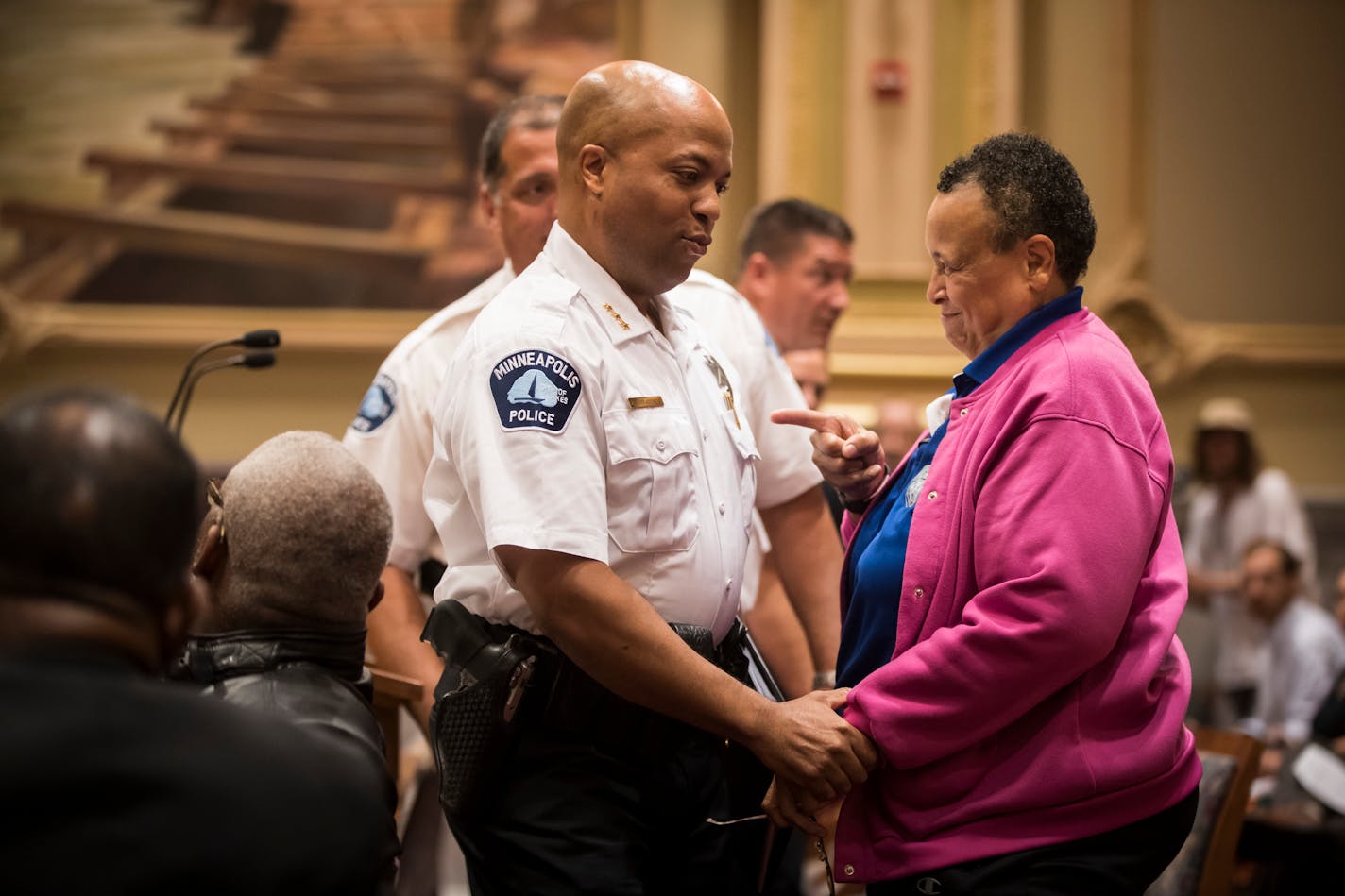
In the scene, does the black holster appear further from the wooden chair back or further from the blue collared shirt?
the wooden chair back

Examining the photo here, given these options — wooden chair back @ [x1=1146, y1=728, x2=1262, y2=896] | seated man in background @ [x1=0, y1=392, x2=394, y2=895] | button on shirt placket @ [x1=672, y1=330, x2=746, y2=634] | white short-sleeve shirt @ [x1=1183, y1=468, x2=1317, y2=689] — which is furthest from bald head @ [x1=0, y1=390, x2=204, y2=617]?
white short-sleeve shirt @ [x1=1183, y1=468, x2=1317, y2=689]

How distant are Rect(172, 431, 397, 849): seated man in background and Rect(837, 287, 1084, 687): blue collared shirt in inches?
26.8

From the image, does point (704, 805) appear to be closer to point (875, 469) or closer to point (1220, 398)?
point (875, 469)

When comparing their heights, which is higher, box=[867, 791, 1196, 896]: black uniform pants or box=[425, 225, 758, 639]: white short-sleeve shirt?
box=[425, 225, 758, 639]: white short-sleeve shirt

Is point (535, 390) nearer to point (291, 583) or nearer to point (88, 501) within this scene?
point (291, 583)

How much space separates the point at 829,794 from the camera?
1911 millimetres

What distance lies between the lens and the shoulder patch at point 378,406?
2766 mm

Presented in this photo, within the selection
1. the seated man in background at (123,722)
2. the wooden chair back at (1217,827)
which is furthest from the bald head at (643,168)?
the wooden chair back at (1217,827)

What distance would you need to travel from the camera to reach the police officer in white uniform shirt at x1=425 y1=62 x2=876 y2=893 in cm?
188

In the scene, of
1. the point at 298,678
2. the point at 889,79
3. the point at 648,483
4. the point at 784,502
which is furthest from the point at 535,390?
the point at 889,79

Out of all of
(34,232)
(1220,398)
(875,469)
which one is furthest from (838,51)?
(875,469)

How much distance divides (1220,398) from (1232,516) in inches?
32.1

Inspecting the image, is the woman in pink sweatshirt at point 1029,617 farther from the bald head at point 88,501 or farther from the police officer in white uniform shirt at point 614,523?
the bald head at point 88,501

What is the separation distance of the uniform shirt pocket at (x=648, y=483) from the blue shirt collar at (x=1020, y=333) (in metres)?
0.40
